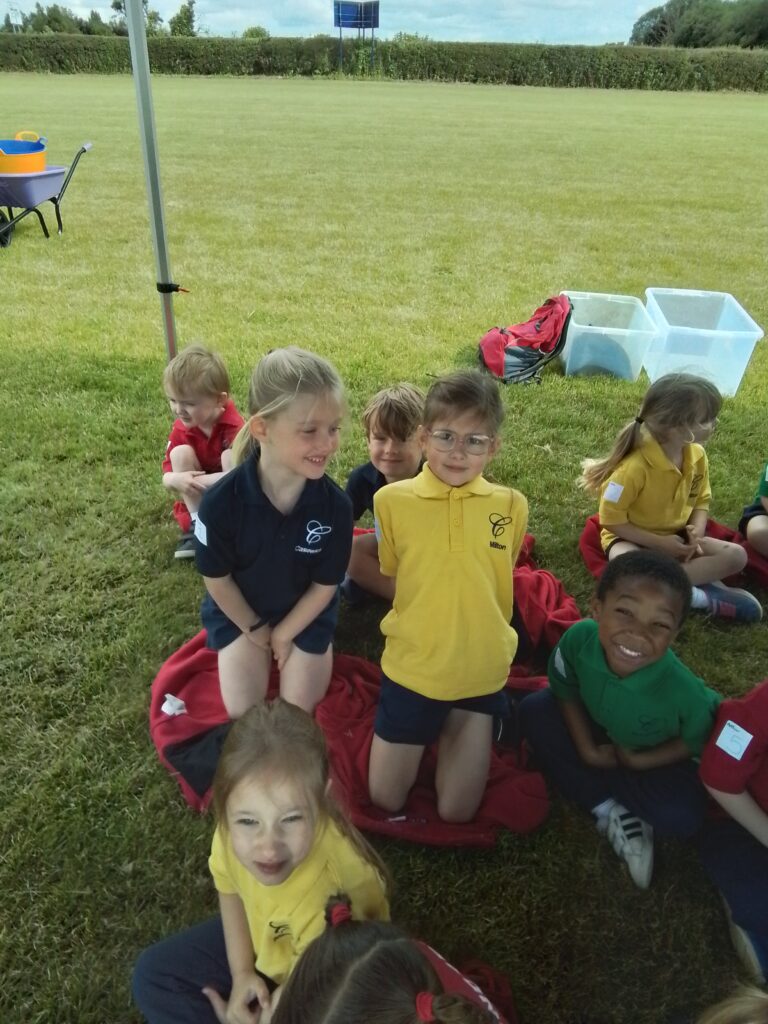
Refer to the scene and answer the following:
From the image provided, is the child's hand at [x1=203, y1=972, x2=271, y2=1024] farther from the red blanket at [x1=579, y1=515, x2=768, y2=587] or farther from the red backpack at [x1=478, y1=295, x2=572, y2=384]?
the red backpack at [x1=478, y1=295, x2=572, y2=384]

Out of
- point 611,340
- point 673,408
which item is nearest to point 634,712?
point 673,408

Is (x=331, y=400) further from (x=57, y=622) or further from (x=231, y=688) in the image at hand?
(x=57, y=622)

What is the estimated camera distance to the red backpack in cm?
516

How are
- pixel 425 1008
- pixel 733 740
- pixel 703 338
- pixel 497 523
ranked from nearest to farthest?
pixel 425 1008 < pixel 733 740 < pixel 497 523 < pixel 703 338

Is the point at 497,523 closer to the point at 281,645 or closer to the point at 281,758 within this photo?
the point at 281,645

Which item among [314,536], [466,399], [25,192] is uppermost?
[466,399]

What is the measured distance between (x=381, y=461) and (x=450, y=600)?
91cm

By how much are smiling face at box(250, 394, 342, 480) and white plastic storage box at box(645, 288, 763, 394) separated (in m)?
3.18

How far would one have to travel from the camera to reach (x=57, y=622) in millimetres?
2898

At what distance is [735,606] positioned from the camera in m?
3.04

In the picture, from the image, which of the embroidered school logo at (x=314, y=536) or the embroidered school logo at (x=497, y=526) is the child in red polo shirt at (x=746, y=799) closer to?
the embroidered school logo at (x=497, y=526)

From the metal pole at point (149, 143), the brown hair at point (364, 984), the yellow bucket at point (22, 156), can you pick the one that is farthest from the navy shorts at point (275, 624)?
the yellow bucket at point (22, 156)

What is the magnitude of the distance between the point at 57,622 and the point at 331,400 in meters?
1.61

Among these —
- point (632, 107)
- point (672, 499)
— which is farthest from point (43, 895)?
point (632, 107)
